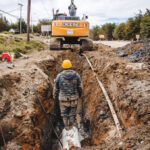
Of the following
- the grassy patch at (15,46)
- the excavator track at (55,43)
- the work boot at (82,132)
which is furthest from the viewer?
the excavator track at (55,43)

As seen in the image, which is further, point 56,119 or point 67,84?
Result: point 56,119

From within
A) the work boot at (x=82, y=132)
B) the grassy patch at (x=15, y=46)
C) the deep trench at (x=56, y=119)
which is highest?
the grassy patch at (x=15, y=46)

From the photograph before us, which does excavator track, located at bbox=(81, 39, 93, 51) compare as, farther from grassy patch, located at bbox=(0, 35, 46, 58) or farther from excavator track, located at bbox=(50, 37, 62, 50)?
grassy patch, located at bbox=(0, 35, 46, 58)

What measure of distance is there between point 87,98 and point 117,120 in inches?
130

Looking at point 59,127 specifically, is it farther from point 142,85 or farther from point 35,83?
point 142,85

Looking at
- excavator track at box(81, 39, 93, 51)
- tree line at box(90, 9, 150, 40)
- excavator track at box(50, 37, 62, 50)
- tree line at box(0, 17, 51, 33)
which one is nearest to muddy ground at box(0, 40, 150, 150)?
excavator track at box(50, 37, 62, 50)

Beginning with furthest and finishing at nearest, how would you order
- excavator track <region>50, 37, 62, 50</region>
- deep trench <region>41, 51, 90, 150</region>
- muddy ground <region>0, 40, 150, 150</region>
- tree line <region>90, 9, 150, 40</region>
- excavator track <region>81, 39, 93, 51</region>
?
tree line <region>90, 9, 150, 40</region> → excavator track <region>81, 39, 93, 51</region> → excavator track <region>50, 37, 62, 50</region> → deep trench <region>41, 51, 90, 150</region> → muddy ground <region>0, 40, 150, 150</region>

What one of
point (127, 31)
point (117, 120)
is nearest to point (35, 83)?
point (117, 120)

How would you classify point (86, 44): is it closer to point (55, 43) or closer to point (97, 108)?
point (55, 43)

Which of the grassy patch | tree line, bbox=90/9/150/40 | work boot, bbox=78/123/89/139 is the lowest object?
work boot, bbox=78/123/89/139

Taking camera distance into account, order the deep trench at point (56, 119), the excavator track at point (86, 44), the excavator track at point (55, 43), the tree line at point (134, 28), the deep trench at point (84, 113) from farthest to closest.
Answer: the tree line at point (134, 28) < the excavator track at point (86, 44) < the excavator track at point (55, 43) < the deep trench at point (56, 119) < the deep trench at point (84, 113)

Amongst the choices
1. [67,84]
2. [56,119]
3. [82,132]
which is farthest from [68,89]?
[56,119]

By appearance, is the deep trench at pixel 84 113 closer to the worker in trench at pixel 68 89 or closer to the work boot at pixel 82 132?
the work boot at pixel 82 132

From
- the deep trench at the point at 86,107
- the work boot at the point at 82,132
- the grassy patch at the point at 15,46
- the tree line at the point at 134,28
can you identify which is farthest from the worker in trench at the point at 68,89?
the tree line at the point at 134,28
